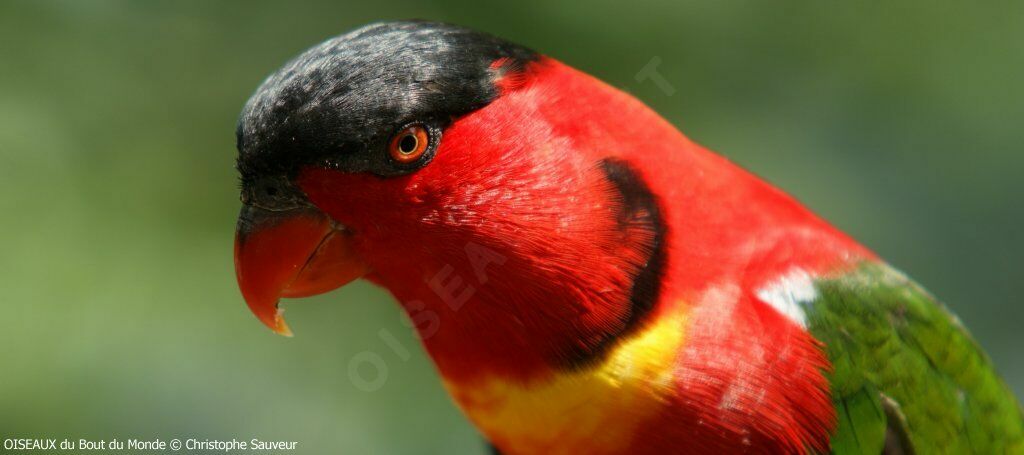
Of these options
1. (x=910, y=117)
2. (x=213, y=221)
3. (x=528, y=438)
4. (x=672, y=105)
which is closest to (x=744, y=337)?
(x=528, y=438)

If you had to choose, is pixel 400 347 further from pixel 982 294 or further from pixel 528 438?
pixel 982 294

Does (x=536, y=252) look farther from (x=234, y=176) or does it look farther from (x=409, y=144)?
(x=234, y=176)

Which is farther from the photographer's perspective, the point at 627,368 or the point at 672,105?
the point at 672,105

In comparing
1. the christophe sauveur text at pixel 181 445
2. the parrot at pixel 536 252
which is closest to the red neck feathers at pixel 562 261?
the parrot at pixel 536 252

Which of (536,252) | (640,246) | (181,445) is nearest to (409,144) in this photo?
(536,252)

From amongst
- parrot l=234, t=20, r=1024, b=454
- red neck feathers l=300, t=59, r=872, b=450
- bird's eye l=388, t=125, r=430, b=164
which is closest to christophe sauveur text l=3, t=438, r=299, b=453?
parrot l=234, t=20, r=1024, b=454

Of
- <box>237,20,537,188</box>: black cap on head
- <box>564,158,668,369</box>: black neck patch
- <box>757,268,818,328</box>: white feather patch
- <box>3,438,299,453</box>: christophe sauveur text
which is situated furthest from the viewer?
<box>3,438,299,453</box>: christophe sauveur text

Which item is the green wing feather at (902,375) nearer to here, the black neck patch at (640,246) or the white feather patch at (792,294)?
the white feather patch at (792,294)

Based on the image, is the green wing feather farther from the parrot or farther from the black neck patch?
the black neck patch
